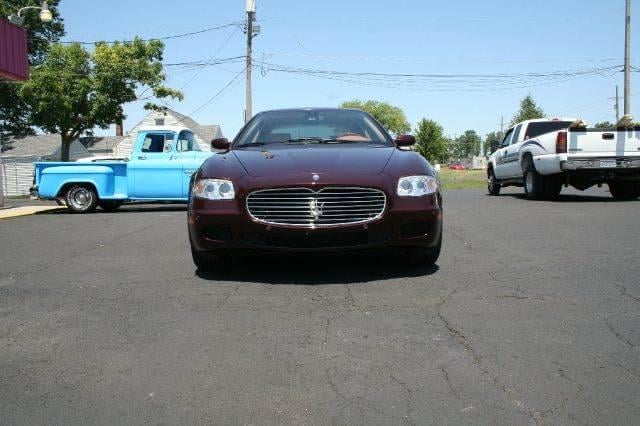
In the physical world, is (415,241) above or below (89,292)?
above

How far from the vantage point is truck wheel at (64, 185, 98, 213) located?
13.9 metres

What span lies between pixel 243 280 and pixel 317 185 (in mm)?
1015

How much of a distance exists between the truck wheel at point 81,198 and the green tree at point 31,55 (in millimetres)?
32052

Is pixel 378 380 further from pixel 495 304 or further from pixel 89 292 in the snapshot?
pixel 89 292

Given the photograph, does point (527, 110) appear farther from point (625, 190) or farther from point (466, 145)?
point (466, 145)

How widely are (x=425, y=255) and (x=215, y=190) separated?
1802mm

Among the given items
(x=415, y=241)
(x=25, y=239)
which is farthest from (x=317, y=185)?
(x=25, y=239)

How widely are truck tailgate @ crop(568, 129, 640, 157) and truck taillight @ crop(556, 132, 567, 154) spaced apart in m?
0.09

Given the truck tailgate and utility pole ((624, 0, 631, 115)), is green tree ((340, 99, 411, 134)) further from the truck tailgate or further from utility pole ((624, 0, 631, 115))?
the truck tailgate

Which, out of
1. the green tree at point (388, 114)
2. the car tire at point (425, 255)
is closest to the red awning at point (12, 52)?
the car tire at point (425, 255)

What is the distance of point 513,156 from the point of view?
557 inches

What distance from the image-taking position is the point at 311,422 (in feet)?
8.18

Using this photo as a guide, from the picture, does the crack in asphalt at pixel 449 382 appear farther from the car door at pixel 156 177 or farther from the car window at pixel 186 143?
the car window at pixel 186 143

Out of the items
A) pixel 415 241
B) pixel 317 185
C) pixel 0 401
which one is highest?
pixel 317 185
